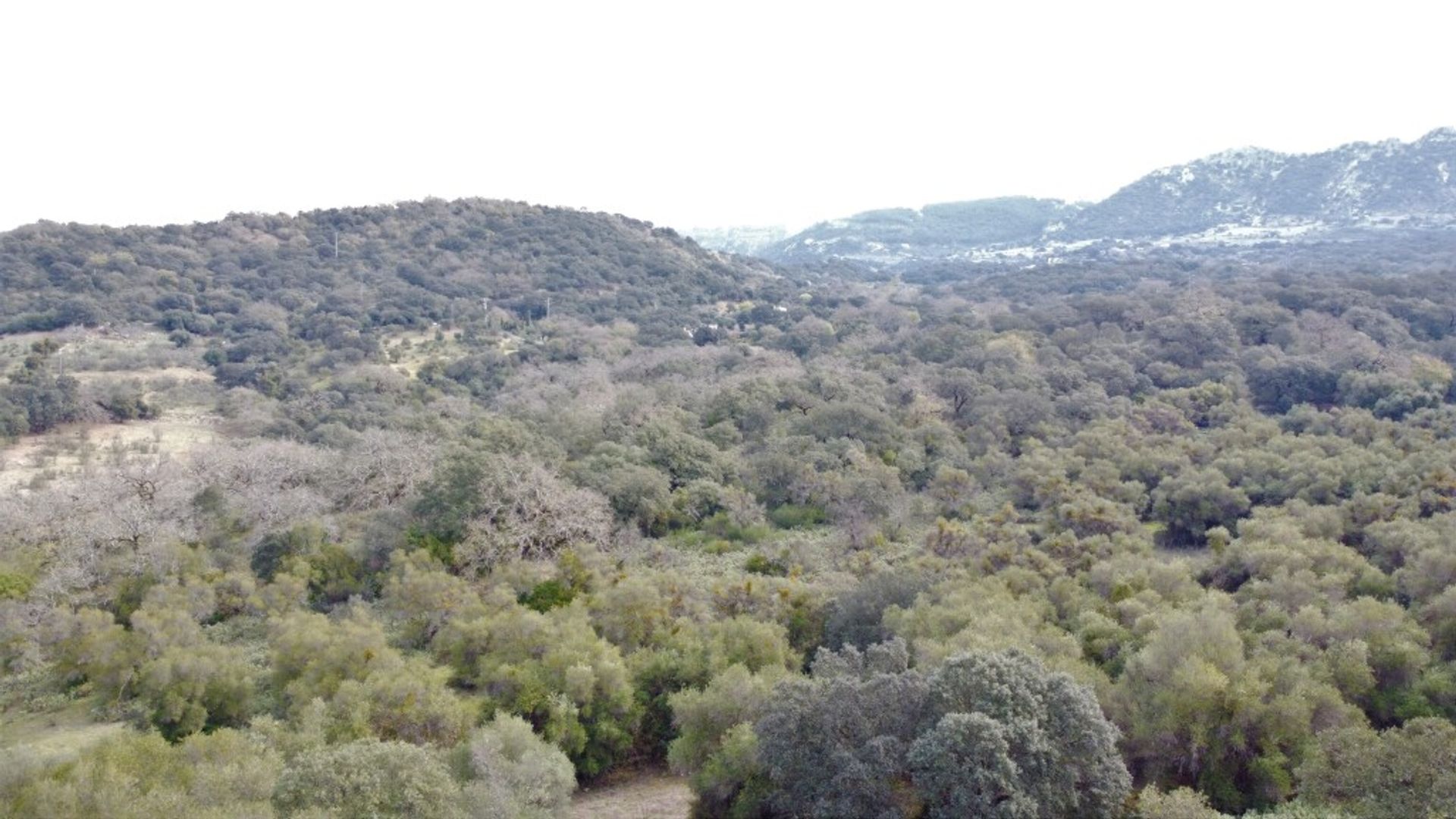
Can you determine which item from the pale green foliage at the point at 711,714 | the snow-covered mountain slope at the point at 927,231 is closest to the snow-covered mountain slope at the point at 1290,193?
the snow-covered mountain slope at the point at 927,231

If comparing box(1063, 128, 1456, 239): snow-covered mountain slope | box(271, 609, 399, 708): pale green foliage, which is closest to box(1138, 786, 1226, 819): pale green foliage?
box(271, 609, 399, 708): pale green foliage

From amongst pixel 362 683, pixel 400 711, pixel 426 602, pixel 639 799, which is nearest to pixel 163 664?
pixel 362 683

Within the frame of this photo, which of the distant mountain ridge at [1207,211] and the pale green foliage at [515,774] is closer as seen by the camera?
the pale green foliage at [515,774]

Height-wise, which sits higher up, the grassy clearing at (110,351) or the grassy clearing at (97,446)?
the grassy clearing at (110,351)

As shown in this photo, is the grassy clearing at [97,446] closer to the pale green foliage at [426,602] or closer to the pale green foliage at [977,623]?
the pale green foliage at [426,602]

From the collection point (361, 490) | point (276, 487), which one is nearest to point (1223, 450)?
point (361, 490)

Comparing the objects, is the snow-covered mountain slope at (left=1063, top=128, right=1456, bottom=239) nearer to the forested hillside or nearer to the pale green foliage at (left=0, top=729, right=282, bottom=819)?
the forested hillside
